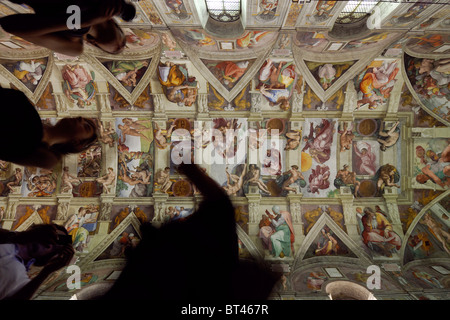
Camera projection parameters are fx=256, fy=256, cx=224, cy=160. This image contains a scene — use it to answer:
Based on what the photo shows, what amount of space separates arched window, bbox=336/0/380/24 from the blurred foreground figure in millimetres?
6867

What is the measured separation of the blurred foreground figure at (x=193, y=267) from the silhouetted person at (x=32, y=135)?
→ 1.16 meters

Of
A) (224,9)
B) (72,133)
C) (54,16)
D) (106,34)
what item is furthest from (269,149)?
(54,16)

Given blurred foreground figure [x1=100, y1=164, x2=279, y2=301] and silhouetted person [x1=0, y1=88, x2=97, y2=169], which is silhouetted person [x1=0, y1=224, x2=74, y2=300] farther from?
blurred foreground figure [x1=100, y1=164, x2=279, y2=301]

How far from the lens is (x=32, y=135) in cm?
198

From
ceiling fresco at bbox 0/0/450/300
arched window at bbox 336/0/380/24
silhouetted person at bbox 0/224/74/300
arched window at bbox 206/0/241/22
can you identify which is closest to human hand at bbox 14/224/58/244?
silhouetted person at bbox 0/224/74/300

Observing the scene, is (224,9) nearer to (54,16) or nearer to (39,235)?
(54,16)

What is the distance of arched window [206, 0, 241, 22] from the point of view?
676cm

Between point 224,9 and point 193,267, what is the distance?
6997 millimetres

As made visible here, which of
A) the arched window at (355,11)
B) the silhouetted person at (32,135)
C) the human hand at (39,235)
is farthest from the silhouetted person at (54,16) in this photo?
the arched window at (355,11)

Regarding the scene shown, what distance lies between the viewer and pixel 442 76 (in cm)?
769

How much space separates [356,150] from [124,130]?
8.21 m

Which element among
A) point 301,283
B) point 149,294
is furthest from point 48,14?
point 301,283
